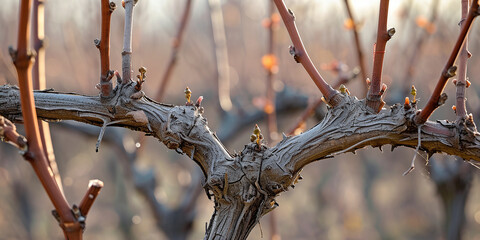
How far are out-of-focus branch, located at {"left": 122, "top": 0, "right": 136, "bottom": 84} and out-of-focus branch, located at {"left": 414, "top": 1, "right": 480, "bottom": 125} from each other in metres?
0.60

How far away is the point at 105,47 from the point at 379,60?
541 millimetres

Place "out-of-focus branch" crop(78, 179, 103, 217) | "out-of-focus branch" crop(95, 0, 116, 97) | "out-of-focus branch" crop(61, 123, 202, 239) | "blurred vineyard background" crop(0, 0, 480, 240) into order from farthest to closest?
"blurred vineyard background" crop(0, 0, 480, 240) → "out-of-focus branch" crop(61, 123, 202, 239) → "out-of-focus branch" crop(95, 0, 116, 97) → "out-of-focus branch" crop(78, 179, 103, 217)

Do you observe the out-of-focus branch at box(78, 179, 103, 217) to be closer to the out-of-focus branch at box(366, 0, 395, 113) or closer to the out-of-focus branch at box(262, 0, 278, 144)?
the out-of-focus branch at box(366, 0, 395, 113)

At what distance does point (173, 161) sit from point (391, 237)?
4.82m

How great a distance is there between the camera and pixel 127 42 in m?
1.02

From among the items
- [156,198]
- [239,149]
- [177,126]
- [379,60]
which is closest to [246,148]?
[177,126]

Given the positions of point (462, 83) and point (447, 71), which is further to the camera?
point (462, 83)

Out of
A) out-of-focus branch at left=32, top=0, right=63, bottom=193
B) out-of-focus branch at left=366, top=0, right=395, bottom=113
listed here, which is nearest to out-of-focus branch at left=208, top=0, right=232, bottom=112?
out-of-focus branch at left=32, top=0, right=63, bottom=193

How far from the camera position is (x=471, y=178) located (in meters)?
2.90

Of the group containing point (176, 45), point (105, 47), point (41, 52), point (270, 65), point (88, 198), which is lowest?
point (88, 198)

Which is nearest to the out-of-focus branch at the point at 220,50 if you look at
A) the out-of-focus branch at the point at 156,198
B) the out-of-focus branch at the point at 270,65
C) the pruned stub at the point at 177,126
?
the out-of-focus branch at the point at 270,65

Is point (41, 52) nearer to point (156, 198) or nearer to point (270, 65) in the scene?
point (270, 65)

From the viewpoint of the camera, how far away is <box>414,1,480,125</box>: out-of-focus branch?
0.79 meters

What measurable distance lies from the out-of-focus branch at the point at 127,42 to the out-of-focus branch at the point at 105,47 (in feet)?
0.14
